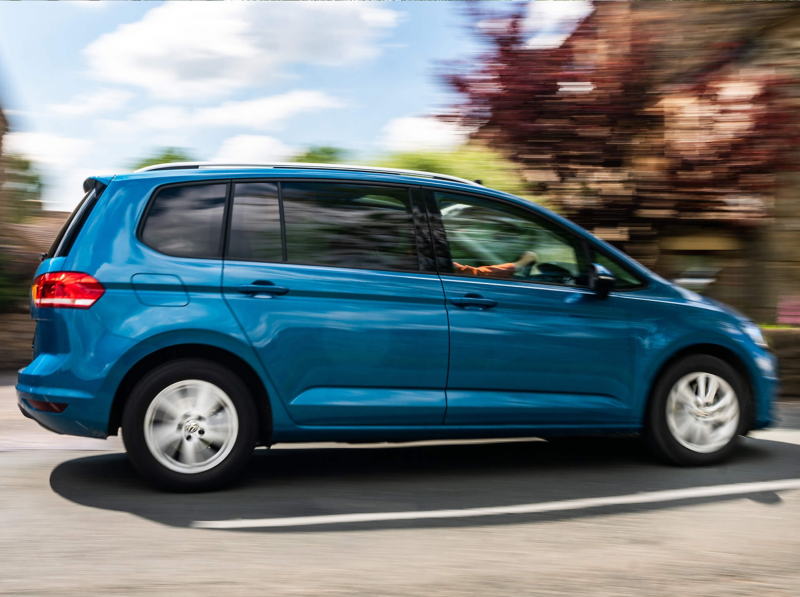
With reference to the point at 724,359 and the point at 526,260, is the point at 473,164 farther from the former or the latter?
the point at 526,260

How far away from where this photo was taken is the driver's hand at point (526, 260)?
548cm

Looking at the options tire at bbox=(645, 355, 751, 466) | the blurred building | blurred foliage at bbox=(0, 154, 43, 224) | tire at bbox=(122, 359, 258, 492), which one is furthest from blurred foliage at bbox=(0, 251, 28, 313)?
tire at bbox=(645, 355, 751, 466)

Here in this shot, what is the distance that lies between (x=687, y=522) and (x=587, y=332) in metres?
1.33

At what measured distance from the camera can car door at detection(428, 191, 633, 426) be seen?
522 centimetres

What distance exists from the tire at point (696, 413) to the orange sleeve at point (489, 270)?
1207mm

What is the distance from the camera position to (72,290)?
4.79 meters

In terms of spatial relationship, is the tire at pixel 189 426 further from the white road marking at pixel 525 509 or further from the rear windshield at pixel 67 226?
the rear windshield at pixel 67 226

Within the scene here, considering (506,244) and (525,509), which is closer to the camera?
(525,509)

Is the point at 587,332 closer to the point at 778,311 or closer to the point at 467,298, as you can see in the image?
the point at 467,298

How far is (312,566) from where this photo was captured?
12.5ft

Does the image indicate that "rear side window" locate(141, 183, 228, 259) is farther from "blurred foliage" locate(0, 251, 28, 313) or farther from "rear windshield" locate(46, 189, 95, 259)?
"blurred foliage" locate(0, 251, 28, 313)

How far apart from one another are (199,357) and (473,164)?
419 inches

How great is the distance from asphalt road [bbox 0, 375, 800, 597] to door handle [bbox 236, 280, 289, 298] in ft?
3.71

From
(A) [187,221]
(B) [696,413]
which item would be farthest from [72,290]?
(B) [696,413]
